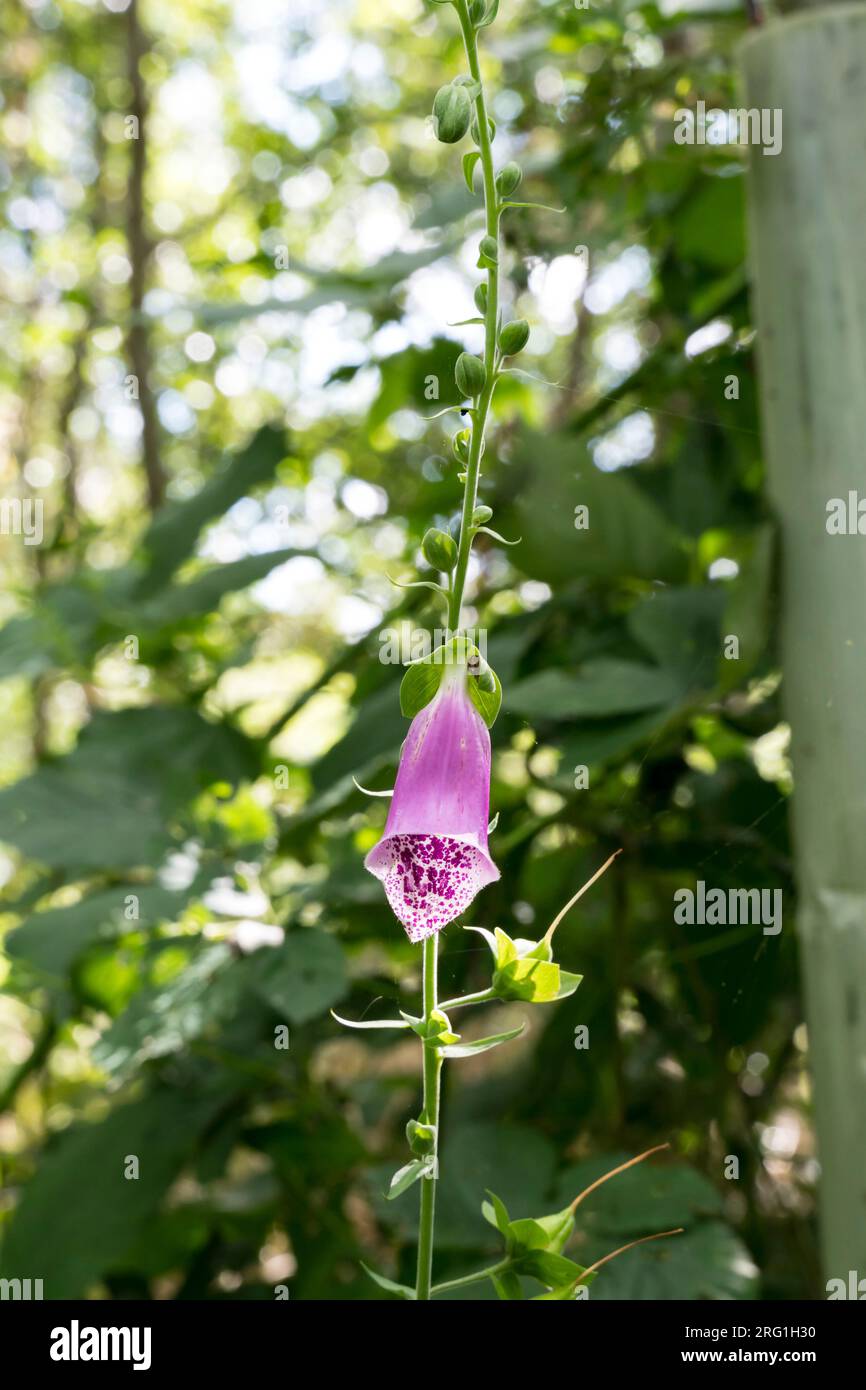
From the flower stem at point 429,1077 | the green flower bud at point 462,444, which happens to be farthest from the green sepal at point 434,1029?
the green flower bud at point 462,444

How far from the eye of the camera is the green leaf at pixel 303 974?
0.42m

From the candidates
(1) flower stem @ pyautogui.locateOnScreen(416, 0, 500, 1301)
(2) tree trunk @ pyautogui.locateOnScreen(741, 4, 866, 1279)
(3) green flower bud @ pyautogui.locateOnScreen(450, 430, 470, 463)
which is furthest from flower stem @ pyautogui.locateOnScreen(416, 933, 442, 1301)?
(2) tree trunk @ pyautogui.locateOnScreen(741, 4, 866, 1279)

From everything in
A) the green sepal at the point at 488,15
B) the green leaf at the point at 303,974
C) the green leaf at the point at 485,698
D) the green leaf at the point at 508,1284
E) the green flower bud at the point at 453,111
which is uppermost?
the green sepal at the point at 488,15

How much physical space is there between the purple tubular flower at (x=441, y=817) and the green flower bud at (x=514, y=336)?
7 centimetres

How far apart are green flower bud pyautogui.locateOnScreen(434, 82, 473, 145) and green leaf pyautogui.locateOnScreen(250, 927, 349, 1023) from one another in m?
0.28

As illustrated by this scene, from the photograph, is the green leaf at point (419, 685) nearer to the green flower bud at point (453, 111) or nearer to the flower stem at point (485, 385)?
the flower stem at point (485, 385)

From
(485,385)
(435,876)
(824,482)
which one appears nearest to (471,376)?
(485,385)

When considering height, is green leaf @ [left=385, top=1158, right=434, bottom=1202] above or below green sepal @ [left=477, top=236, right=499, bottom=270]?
below

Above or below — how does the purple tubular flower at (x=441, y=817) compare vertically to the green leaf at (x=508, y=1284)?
above

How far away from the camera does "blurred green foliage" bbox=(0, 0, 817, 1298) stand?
1.53 ft

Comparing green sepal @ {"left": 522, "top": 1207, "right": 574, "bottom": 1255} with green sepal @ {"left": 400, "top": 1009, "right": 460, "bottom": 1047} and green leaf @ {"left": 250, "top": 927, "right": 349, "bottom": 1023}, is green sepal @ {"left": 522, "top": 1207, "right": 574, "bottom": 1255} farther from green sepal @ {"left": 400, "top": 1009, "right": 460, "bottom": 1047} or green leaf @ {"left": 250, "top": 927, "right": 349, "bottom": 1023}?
green leaf @ {"left": 250, "top": 927, "right": 349, "bottom": 1023}

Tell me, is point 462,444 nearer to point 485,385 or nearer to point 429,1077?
point 485,385

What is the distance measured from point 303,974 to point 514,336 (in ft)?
0.87

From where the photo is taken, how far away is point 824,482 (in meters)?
0.46
